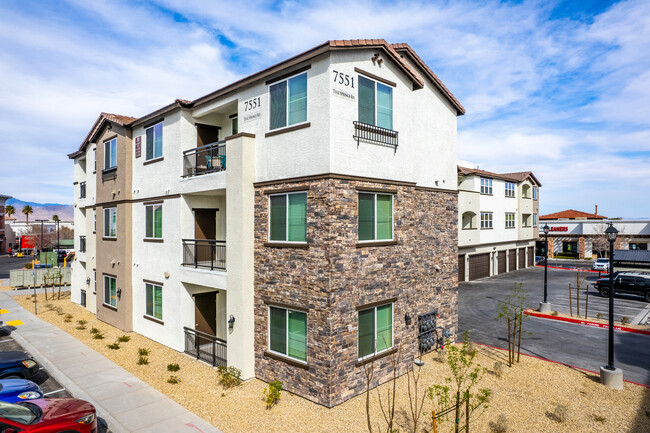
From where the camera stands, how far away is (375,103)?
482 inches

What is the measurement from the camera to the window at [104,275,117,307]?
20438 mm

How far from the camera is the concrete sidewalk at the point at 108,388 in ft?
33.0

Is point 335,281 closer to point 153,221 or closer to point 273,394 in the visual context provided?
point 273,394

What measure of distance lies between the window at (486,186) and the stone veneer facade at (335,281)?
25.3 m

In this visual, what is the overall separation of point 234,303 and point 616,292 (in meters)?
30.1

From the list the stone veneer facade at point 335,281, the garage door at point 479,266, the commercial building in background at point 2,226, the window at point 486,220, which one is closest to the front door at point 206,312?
the stone veneer facade at point 335,281

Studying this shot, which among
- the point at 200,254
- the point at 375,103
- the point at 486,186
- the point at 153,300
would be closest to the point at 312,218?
the point at 375,103

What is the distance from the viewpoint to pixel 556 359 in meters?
14.9

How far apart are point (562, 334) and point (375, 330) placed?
12594 mm

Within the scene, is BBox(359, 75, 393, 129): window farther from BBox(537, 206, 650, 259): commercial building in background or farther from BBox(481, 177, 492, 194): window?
BBox(537, 206, 650, 259): commercial building in background

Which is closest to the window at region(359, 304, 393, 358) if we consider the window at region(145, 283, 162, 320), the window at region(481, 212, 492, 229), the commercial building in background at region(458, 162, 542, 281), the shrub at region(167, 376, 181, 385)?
the shrub at region(167, 376, 181, 385)

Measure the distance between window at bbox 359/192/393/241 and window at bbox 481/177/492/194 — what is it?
27.6 m

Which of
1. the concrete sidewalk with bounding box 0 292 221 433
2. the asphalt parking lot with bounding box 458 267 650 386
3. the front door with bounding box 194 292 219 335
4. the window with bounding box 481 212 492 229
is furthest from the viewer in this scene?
the window with bounding box 481 212 492 229

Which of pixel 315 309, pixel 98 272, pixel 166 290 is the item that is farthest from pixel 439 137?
pixel 98 272
